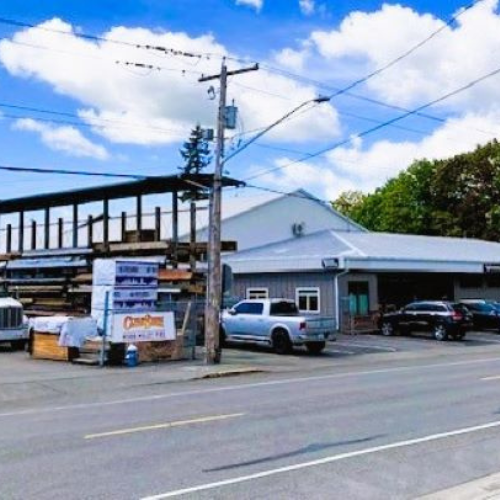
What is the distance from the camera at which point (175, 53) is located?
24.1 m

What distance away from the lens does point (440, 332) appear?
35.8 meters

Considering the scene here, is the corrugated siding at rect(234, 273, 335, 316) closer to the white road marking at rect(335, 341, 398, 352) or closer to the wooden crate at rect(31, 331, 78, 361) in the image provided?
the white road marking at rect(335, 341, 398, 352)

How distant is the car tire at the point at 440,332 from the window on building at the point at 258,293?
904cm

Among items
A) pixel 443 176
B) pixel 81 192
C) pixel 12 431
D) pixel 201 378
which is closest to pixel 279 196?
pixel 81 192

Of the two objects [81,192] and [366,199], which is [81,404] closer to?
[81,192]

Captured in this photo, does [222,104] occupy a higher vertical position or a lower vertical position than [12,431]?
higher

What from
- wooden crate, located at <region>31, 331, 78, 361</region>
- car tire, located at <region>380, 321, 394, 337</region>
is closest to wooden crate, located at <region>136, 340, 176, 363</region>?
wooden crate, located at <region>31, 331, 78, 361</region>

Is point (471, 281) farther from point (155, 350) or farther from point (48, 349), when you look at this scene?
point (48, 349)

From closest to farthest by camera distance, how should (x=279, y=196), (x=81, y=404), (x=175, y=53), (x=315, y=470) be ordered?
(x=315, y=470) < (x=81, y=404) < (x=175, y=53) < (x=279, y=196)

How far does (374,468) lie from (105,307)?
54.2 ft

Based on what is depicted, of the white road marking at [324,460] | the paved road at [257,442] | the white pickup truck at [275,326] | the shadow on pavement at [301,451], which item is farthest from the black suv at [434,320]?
the shadow on pavement at [301,451]

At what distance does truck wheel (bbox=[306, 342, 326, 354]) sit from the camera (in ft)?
95.6

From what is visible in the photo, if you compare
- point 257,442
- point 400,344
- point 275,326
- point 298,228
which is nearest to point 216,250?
point 275,326

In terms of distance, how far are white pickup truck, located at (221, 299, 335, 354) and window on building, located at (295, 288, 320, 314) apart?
331 inches
